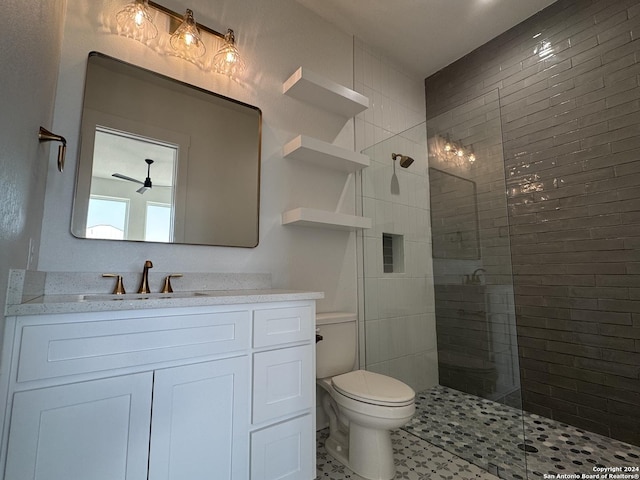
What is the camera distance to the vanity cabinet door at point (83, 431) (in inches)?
34.2

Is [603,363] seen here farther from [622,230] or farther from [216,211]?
[216,211]

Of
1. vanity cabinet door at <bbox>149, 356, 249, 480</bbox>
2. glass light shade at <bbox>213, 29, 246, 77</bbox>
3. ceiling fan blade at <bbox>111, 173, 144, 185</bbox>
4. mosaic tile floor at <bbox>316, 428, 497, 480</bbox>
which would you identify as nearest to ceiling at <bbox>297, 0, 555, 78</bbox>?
glass light shade at <bbox>213, 29, 246, 77</bbox>

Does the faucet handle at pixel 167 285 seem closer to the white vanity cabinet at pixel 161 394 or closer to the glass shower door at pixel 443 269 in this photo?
the white vanity cabinet at pixel 161 394

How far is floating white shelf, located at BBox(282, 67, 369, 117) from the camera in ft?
6.57

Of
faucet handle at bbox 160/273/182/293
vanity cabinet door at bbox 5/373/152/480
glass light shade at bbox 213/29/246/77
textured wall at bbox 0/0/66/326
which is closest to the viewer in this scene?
textured wall at bbox 0/0/66/326

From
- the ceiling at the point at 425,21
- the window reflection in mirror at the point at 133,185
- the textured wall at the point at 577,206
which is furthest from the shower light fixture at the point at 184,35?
the textured wall at the point at 577,206

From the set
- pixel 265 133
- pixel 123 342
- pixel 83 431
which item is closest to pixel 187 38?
pixel 265 133

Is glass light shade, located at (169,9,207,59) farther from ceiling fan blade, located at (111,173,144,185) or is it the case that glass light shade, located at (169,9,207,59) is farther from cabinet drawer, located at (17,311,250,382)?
cabinet drawer, located at (17,311,250,382)

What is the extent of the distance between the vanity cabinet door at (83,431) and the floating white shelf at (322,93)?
1803 mm

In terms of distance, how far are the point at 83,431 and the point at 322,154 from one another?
68.0 inches

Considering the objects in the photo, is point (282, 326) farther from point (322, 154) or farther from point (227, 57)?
point (227, 57)

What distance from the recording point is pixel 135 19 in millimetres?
1558

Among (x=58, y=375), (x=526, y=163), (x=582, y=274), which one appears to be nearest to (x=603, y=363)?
(x=582, y=274)

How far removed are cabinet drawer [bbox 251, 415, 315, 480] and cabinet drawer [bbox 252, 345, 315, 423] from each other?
0.21 feet
